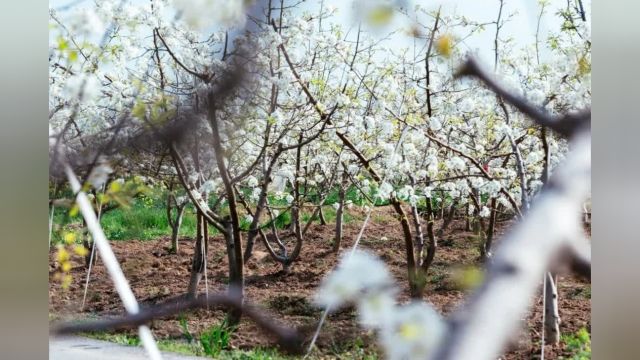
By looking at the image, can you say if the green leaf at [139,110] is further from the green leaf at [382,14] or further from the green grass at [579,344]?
the green grass at [579,344]

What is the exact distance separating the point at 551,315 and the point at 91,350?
5.42ft

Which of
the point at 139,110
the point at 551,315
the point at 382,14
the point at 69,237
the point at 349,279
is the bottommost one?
the point at 551,315

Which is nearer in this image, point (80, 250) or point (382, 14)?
point (382, 14)

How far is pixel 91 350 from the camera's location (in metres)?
A: 2.54

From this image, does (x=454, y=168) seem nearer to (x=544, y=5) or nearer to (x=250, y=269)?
(x=544, y=5)

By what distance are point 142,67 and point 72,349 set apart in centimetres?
106

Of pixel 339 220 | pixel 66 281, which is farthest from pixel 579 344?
pixel 66 281

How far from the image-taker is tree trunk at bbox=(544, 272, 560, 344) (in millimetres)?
2434

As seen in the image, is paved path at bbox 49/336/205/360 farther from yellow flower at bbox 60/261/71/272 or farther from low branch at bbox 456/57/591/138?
low branch at bbox 456/57/591/138

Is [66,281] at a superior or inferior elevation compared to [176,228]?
inferior

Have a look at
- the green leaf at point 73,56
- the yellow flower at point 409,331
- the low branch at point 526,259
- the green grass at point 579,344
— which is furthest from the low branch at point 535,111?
the green leaf at point 73,56

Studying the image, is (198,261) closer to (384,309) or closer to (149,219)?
(149,219)

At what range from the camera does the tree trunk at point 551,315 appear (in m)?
2.43
